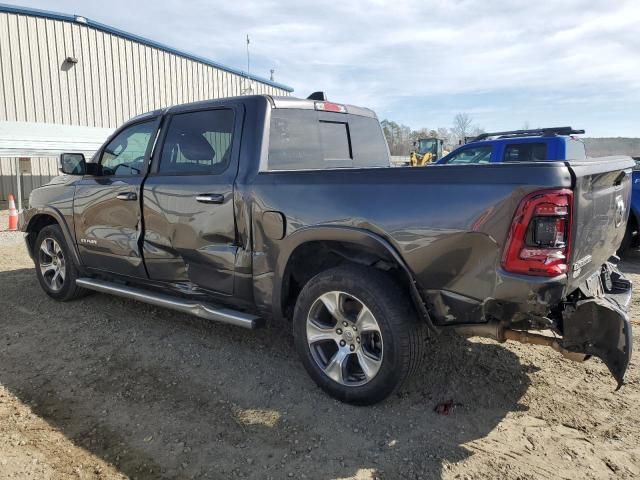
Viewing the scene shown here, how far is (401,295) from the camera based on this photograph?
9.39 feet

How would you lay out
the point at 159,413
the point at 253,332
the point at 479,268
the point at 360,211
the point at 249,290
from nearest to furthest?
the point at 479,268 → the point at 360,211 → the point at 159,413 → the point at 249,290 → the point at 253,332

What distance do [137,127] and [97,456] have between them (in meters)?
2.86

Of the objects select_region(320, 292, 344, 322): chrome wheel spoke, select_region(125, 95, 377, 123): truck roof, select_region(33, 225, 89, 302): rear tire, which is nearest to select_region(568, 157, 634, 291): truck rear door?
select_region(320, 292, 344, 322): chrome wheel spoke

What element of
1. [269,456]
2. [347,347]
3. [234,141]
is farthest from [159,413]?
[234,141]

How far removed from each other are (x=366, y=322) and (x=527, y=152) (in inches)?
249

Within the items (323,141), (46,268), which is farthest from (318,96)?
(46,268)

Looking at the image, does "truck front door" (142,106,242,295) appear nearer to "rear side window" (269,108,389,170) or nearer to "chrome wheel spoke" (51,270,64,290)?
"rear side window" (269,108,389,170)

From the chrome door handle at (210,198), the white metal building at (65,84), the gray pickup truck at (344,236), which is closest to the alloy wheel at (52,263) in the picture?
the gray pickup truck at (344,236)

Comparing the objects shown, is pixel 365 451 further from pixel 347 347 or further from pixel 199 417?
pixel 199 417

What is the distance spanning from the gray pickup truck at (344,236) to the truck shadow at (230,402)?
1.12 feet

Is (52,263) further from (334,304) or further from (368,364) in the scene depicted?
(368,364)

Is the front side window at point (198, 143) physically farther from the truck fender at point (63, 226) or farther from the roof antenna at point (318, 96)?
the truck fender at point (63, 226)

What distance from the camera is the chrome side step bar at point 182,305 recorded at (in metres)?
3.36

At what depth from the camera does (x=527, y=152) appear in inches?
316
